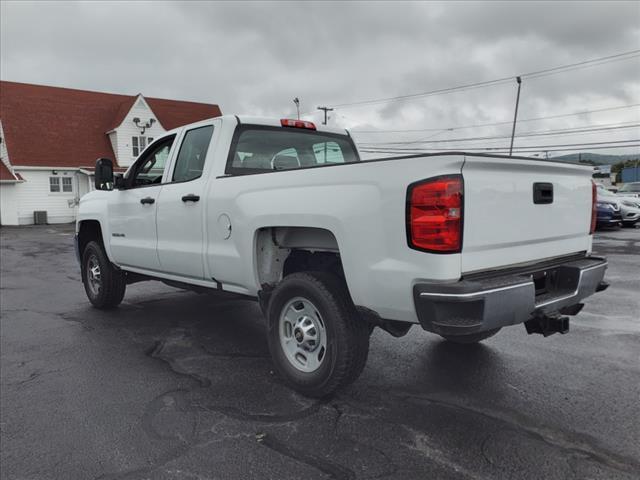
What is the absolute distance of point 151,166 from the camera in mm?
5488

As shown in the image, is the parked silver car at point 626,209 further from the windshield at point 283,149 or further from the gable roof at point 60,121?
the gable roof at point 60,121

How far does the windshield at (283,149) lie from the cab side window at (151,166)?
41.8 inches

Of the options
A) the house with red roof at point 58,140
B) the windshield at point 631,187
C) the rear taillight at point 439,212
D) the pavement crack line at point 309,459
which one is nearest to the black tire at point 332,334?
the pavement crack line at point 309,459

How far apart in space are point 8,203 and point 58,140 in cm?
473

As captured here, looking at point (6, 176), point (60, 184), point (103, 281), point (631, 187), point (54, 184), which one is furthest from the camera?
point (60, 184)

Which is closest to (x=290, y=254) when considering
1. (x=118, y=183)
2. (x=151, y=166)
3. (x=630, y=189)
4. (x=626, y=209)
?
(x=151, y=166)

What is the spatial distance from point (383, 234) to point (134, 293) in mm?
5736

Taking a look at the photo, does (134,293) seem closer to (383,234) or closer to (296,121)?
(296,121)

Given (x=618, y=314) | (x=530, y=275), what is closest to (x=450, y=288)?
(x=530, y=275)

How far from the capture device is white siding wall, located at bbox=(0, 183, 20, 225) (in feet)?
89.8

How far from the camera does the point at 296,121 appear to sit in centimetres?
500

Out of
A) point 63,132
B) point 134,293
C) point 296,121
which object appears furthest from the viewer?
point 63,132

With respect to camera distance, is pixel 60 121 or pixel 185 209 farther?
pixel 60 121

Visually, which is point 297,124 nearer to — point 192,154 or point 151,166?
point 192,154
